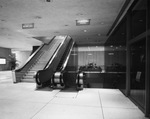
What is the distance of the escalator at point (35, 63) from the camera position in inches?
305

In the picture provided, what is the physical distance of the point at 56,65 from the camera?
815cm

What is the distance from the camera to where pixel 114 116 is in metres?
2.67

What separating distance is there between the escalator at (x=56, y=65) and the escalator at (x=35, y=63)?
596 millimetres

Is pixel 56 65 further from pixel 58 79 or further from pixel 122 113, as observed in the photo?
pixel 122 113

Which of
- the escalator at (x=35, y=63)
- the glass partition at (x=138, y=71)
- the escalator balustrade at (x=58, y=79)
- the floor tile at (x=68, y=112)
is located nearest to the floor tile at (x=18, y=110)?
the floor tile at (x=68, y=112)

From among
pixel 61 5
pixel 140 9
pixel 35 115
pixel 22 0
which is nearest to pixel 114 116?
pixel 35 115

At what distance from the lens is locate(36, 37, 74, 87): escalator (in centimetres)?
575

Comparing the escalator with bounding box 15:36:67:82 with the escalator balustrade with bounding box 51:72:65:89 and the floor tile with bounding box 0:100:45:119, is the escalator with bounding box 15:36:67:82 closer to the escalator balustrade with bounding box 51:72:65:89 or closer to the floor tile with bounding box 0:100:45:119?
the escalator balustrade with bounding box 51:72:65:89

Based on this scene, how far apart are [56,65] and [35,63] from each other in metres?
2.59

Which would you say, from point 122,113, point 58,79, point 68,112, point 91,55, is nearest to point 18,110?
point 68,112

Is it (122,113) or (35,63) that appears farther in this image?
(35,63)

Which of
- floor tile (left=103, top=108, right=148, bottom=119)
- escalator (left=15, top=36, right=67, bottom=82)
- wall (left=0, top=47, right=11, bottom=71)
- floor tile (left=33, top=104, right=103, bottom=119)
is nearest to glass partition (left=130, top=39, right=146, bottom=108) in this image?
floor tile (left=103, top=108, right=148, bottom=119)

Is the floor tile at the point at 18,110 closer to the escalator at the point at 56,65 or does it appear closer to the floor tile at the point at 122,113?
the floor tile at the point at 122,113

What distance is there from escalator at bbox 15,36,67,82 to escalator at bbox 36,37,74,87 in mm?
A: 596
